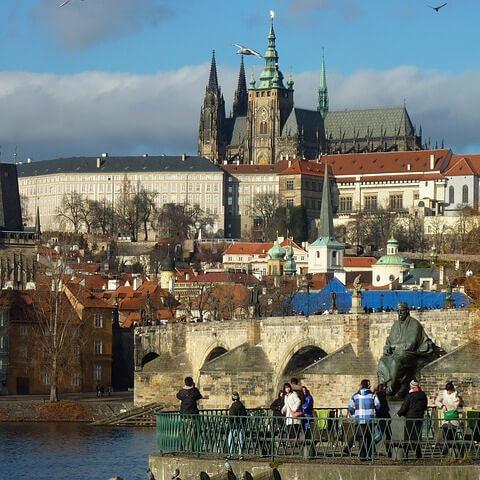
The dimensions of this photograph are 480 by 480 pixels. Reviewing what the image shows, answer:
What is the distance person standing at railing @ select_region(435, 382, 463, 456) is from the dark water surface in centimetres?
2096

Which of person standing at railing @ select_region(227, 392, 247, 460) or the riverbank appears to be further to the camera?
the riverbank

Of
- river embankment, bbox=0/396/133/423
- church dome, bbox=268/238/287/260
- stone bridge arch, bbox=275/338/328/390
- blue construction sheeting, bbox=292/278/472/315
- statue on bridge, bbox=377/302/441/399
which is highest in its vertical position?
church dome, bbox=268/238/287/260

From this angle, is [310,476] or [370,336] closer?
[310,476]

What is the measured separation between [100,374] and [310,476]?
235ft

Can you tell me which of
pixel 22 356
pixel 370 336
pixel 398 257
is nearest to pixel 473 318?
pixel 370 336

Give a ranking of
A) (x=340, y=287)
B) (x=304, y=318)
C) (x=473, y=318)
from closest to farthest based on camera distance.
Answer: (x=473, y=318) → (x=304, y=318) → (x=340, y=287)

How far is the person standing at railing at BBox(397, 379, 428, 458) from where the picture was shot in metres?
24.0

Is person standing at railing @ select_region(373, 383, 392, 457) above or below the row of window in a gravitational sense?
above

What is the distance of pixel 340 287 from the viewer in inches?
4983

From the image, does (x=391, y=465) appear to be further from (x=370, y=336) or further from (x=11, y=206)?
(x=11, y=206)

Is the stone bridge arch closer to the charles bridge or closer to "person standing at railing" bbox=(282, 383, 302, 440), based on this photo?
the charles bridge

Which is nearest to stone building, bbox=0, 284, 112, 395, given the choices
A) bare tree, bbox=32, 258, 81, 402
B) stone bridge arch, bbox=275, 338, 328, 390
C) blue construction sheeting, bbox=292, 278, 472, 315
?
bare tree, bbox=32, 258, 81, 402

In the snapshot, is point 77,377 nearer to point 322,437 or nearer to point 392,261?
point 322,437

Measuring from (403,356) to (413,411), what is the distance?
65.5 inches
